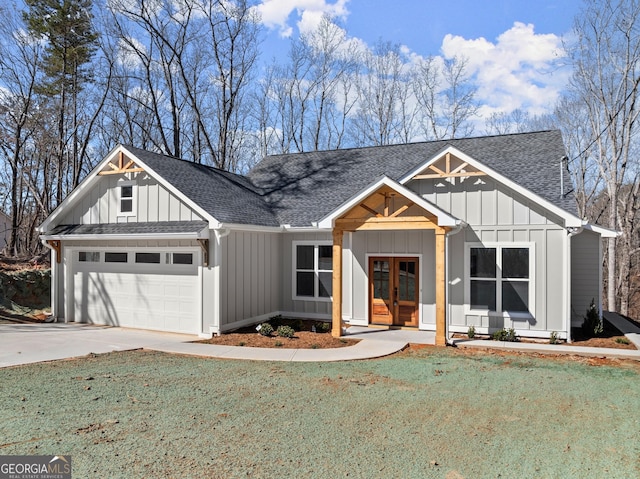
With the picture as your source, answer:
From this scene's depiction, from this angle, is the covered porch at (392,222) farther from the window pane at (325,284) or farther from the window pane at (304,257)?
the window pane at (304,257)

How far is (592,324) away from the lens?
1120 centimetres

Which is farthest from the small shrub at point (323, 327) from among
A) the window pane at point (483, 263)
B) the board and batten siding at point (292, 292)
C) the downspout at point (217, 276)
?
the window pane at point (483, 263)

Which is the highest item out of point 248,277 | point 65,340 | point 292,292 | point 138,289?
point 248,277

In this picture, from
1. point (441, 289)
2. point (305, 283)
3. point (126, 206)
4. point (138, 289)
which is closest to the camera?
point (441, 289)

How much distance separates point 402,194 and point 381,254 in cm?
244

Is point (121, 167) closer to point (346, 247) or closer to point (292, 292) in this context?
point (292, 292)

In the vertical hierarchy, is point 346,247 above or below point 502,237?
below

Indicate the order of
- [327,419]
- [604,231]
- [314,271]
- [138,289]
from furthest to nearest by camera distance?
1. [314,271]
2. [138,289]
3. [604,231]
4. [327,419]

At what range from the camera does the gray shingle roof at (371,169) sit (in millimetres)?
12547

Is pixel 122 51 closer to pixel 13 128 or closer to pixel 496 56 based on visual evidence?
pixel 13 128

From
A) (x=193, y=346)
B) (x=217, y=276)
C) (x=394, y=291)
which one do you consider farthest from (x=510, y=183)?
(x=193, y=346)

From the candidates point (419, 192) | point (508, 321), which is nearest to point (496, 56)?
point (419, 192)

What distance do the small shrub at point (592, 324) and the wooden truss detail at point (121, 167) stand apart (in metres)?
12.7

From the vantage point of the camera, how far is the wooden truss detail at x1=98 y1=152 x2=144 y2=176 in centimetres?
1262
